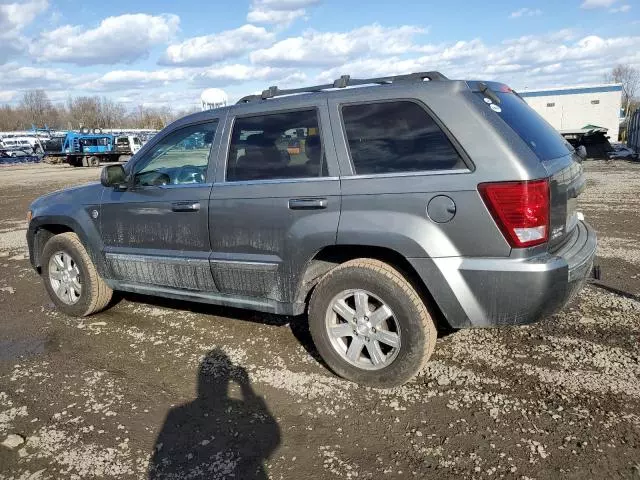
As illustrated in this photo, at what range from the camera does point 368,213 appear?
3.16m

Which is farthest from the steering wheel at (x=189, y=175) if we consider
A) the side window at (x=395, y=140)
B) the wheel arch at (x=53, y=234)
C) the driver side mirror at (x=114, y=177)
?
the side window at (x=395, y=140)

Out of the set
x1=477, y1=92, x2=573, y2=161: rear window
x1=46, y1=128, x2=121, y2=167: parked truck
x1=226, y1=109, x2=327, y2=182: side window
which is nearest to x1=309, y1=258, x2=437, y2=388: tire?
x1=226, y1=109, x2=327, y2=182: side window

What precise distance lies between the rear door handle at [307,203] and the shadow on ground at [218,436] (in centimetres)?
131

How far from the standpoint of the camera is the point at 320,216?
3326 millimetres

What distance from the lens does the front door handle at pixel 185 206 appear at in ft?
12.8

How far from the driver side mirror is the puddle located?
151cm

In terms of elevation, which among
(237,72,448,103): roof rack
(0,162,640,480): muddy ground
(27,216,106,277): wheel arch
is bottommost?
(0,162,640,480): muddy ground

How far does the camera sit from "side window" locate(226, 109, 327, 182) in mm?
→ 3482

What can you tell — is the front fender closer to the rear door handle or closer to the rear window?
the rear door handle

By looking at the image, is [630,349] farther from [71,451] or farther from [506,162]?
[71,451]

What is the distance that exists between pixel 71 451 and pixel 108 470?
34 centimetres

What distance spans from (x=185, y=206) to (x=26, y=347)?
1.98 m

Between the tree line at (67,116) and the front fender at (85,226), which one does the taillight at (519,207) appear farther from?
the tree line at (67,116)

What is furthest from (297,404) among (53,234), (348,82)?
(53,234)
